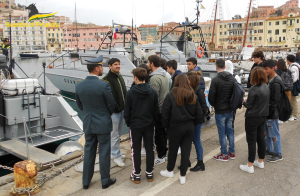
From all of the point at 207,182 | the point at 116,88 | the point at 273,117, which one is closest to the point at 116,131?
the point at 116,88

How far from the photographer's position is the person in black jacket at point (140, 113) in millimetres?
3561

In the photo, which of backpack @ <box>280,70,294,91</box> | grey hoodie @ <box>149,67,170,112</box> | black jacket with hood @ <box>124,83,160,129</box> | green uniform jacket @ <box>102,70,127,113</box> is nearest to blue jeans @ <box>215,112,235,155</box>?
grey hoodie @ <box>149,67,170,112</box>

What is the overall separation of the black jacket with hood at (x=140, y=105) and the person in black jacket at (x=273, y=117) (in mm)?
2060

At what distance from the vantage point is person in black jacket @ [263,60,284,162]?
418 cm

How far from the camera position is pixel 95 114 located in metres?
3.46

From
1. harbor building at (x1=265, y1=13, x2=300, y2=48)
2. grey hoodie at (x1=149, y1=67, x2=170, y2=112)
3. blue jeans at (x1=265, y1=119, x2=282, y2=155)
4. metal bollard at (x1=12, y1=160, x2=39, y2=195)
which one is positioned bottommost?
metal bollard at (x1=12, y1=160, x2=39, y2=195)

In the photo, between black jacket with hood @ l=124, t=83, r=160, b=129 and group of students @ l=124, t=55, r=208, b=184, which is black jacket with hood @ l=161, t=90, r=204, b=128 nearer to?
group of students @ l=124, t=55, r=208, b=184

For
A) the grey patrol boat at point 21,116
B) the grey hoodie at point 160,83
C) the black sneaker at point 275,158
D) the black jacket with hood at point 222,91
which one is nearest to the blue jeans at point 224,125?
the black jacket with hood at point 222,91

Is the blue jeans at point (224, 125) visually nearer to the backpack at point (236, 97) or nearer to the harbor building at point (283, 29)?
the backpack at point (236, 97)

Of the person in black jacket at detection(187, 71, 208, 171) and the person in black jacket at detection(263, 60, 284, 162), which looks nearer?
the person in black jacket at detection(187, 71, 208, 171)

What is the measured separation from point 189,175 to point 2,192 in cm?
276

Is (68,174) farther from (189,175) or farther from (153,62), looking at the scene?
(153,62)

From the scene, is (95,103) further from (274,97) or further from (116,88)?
(274,97)

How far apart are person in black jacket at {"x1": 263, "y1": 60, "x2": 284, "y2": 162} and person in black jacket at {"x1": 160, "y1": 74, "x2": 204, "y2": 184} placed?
1.48m
